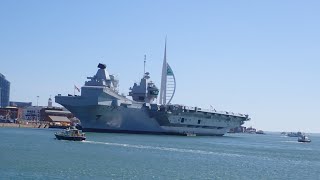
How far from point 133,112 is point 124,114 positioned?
181 cm

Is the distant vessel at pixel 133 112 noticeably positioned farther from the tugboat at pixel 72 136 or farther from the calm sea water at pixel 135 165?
the calm sea water at pixel 135 165

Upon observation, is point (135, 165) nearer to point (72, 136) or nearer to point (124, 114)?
point (72, 136)

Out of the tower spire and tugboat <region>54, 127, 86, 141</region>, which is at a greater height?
the tower spire

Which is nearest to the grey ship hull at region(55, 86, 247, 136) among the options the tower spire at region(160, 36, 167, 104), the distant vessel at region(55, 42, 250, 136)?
the distant vessel at region(55, 42, 250, 136)

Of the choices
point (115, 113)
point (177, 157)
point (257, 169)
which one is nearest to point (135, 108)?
point (115, 113)

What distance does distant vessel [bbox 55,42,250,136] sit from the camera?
108m

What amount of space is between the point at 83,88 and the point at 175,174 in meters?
65.0

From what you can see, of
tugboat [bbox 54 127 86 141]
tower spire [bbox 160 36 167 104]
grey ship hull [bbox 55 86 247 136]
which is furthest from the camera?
tower spire [bbox 160 36 167 104]

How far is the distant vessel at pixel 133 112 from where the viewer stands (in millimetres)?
107812

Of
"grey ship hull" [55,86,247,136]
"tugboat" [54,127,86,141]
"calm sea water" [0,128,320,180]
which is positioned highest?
"grey ship hull" [55,86,247,136]

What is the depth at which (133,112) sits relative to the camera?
367 ft

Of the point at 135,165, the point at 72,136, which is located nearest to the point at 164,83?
the point at 72,136

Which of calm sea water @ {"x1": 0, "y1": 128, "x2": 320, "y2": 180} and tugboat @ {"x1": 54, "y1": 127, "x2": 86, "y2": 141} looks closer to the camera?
calm sea water @ {"x1": 0, "y1": 128, "x2": 320, "y2": 180}

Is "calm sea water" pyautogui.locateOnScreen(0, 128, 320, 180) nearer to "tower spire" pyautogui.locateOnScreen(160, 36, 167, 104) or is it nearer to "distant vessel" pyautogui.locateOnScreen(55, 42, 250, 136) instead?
"distant vessel" pyautogui.locateOnScreen(55, 42, 250, 136)
